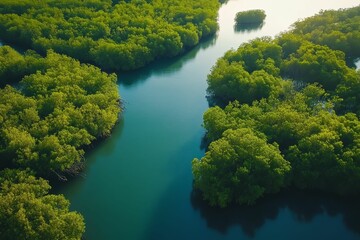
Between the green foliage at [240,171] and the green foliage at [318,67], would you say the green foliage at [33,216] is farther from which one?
the green foliage at [318,67]

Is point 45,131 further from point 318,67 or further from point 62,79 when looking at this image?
point 318,67

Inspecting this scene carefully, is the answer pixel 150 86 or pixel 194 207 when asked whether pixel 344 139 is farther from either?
pixel 150 86

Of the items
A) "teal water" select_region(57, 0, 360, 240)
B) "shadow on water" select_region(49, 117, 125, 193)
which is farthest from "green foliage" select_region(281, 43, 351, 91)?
"shadow on water" select_region(49, 117, 125, 193)

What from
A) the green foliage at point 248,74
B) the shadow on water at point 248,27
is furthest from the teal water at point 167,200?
the shadow on water at point 248,27

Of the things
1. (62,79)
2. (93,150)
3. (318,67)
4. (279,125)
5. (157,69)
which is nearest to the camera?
(279,125)

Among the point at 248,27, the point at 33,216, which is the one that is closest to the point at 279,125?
the point at 33,216
